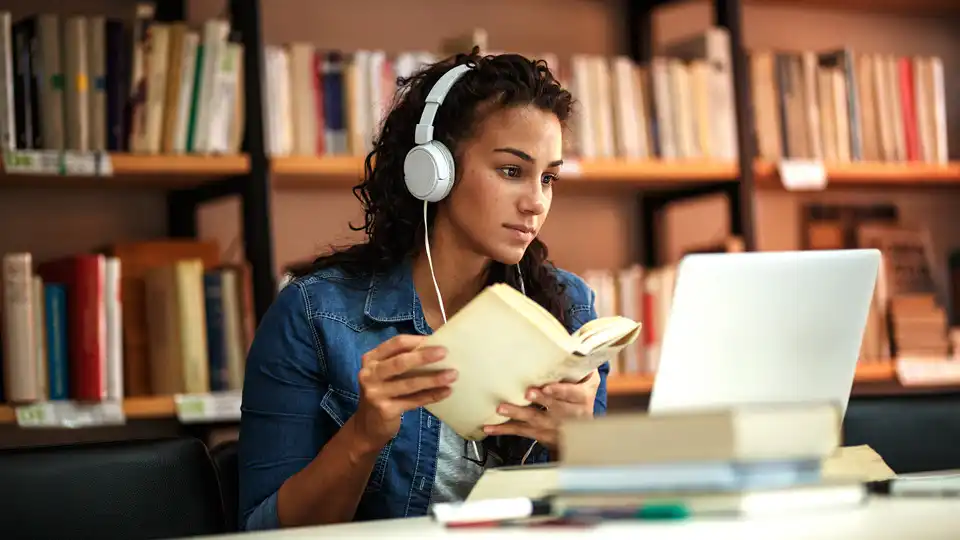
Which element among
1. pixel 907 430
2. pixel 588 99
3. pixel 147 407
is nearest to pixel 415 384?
pixel 907 430

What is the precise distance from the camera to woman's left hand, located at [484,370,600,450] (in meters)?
1.25

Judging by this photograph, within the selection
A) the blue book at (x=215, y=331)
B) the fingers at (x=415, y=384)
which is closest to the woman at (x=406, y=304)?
the fingers at (x=415, y=384)

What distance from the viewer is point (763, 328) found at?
110cm

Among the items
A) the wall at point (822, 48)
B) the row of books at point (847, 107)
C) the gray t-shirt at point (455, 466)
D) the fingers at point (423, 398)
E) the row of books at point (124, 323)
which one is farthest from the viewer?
the wall at point (822, 48)

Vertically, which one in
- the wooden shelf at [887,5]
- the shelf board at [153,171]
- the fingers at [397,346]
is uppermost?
the wooden shelf at [887,5]

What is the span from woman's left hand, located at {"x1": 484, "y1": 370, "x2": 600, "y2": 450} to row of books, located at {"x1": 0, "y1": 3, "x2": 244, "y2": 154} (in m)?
1.25

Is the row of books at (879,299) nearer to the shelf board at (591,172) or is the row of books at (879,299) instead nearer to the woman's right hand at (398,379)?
the shelf board at (591,172)

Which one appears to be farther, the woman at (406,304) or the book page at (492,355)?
the woman at (406,304)

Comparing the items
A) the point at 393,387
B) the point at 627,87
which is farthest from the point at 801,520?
the point at 627,87

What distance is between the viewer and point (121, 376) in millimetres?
2250

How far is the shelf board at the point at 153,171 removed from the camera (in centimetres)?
224

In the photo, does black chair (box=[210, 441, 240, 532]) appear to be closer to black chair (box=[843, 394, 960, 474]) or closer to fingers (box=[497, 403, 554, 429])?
fingers (box=[497, 403, 554, 429])

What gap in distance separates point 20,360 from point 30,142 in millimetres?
401

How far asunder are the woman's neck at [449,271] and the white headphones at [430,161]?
10 cm
